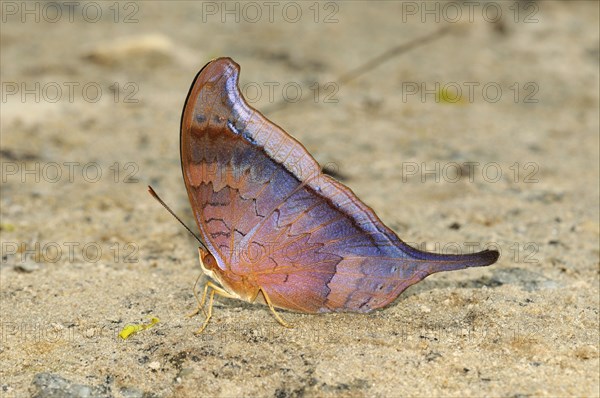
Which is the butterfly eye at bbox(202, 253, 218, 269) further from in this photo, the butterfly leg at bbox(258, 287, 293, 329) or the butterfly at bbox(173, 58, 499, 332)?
the butterfly leg at bbox(258, 287, 293, 329)

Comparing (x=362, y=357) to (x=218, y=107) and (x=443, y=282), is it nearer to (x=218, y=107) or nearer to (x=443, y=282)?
(x=443, y=282)

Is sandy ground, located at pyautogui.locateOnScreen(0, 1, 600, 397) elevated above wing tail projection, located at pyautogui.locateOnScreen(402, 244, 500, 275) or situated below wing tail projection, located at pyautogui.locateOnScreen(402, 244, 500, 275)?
below

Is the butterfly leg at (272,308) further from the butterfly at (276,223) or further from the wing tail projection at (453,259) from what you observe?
the wing tail projection at (453,259)

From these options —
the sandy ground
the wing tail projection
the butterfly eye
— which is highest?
the wing tail projection

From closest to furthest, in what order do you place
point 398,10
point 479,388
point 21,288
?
1. point 479,388
2. point 21,288
3. point 398,10

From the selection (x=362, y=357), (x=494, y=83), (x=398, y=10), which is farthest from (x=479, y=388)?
(x=398, y=10)

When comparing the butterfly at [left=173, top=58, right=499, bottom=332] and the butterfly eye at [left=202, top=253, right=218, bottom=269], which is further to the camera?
the butterfly eye at [left=202, top=253, right=218, bottom=269]

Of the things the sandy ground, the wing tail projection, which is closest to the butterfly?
the wing tail projection
